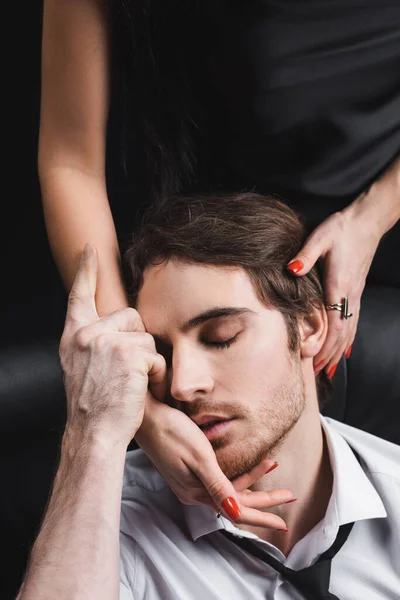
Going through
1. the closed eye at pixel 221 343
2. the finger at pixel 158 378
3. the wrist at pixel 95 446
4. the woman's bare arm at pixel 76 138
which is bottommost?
the wrist at pixel 95 446

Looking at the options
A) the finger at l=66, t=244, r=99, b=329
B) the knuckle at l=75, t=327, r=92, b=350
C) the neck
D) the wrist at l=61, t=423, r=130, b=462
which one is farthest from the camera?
the neck

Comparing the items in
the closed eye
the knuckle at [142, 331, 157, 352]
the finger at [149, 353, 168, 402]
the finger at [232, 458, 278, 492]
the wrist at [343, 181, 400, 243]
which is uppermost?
the wrist at [343, 181, 400, 243]

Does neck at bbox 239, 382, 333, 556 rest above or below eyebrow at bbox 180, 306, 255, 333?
below

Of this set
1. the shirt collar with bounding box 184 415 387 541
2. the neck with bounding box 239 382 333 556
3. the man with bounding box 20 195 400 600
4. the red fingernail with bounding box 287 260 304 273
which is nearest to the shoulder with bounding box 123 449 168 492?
the man with bounding box 20 195 400 600

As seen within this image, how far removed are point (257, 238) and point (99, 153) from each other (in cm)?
42

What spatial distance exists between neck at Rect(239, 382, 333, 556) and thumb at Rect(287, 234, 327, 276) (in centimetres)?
28

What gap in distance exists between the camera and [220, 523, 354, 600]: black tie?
1.64 m

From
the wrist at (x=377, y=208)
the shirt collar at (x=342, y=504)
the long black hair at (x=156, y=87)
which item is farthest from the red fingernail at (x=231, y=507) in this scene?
the long black hair at (x=156, y=87)

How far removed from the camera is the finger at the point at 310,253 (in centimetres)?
179

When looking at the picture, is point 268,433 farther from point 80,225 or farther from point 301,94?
point 301,94

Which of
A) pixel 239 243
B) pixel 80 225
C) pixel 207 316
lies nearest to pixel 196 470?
pixel 207 316

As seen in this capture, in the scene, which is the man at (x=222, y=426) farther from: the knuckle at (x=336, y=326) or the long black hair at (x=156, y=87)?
the long black hair at (x=156, y=87)

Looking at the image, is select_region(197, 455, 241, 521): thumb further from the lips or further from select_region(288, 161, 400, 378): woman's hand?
select_region(288, 161, 400, 378): woman's hand

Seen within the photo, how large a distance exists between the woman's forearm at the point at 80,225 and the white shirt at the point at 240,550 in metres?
0.47
